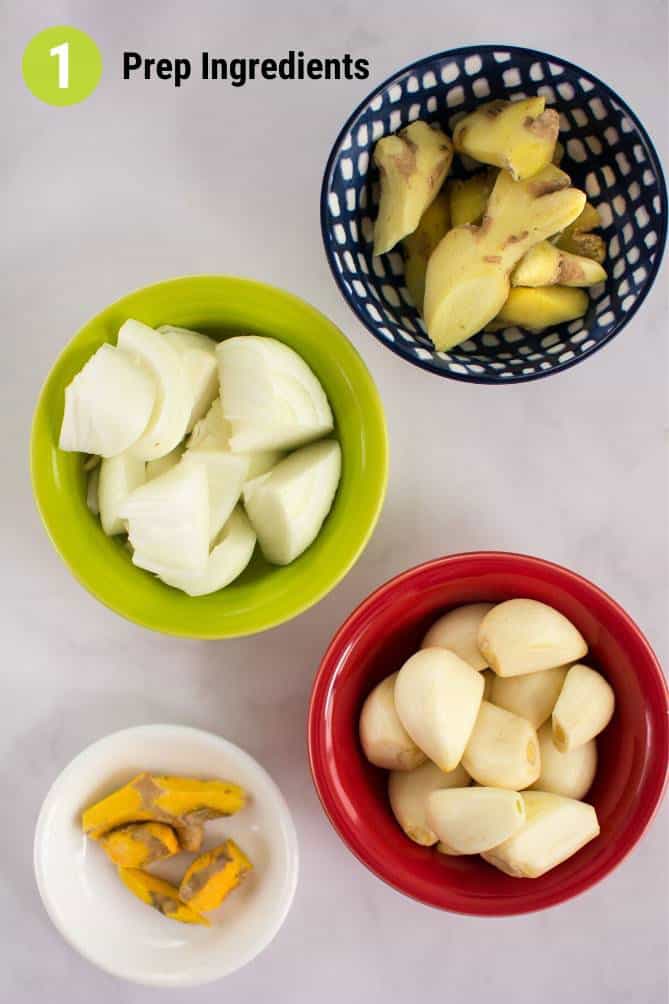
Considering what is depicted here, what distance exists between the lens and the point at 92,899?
0.84m

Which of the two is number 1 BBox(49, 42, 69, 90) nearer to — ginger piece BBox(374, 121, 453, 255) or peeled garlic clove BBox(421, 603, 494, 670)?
ginger piece BBox(374, 121, 453, 255)

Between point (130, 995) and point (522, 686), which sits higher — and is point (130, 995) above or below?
below

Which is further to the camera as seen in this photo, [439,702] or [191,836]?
[191,836]

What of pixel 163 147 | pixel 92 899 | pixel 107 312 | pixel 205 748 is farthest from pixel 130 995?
pixel 163 147

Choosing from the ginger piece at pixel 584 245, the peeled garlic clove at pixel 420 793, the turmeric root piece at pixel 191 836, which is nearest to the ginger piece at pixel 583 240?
the ginger piece at pixel 584 245

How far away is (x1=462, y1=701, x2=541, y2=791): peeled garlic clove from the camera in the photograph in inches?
28.6

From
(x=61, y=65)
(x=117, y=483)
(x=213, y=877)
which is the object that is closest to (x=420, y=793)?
(x=213, y=877)

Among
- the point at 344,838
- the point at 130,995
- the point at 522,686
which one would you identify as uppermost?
the point at 522,686

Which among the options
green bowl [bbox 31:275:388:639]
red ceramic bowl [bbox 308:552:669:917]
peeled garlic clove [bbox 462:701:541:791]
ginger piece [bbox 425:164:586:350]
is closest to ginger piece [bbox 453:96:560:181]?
ginger piece [bbox 425:164:586:350]

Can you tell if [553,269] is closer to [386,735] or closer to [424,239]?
[424,239]

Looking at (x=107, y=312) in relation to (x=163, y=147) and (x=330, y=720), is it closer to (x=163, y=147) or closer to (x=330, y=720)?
(x=163, y=147)

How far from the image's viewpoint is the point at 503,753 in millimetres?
730

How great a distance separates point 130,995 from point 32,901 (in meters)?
0.11

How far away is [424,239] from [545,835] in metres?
0.42
